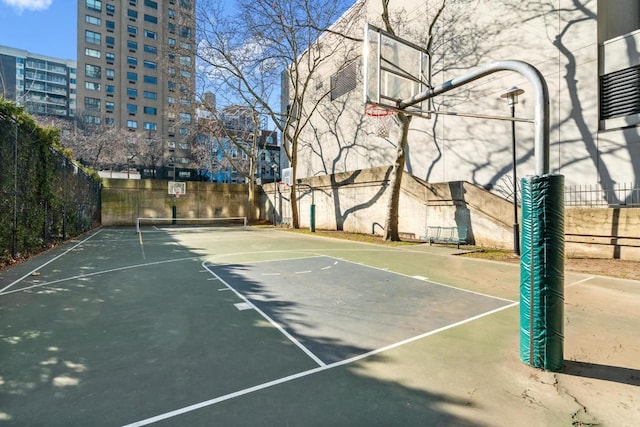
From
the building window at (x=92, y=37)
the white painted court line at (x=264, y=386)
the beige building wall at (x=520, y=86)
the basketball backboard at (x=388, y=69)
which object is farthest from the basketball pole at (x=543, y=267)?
the building window at (x=92, y=37)

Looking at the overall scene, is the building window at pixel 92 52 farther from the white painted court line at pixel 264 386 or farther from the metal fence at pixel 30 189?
the white painted court line at pixel 264 386

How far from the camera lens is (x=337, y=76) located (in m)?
23.2

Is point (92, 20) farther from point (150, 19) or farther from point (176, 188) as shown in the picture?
point (176, 188)

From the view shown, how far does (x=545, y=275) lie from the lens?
320cm

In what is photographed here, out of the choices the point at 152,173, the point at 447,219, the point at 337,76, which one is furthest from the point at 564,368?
the point at 152,173

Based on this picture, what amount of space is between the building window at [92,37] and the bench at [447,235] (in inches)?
2965

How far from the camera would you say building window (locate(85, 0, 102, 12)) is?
61.0 metres

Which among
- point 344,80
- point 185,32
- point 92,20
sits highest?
point 92,20

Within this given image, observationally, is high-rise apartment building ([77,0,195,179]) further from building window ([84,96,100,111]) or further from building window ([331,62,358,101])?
building window ([331,62,358,101])

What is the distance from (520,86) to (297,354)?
14273mm

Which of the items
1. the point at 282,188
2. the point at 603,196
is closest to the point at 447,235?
the point at 603,196

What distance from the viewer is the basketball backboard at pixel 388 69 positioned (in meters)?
6.91

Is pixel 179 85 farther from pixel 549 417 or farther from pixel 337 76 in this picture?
pixel 549 417

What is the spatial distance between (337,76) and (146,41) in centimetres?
6322
